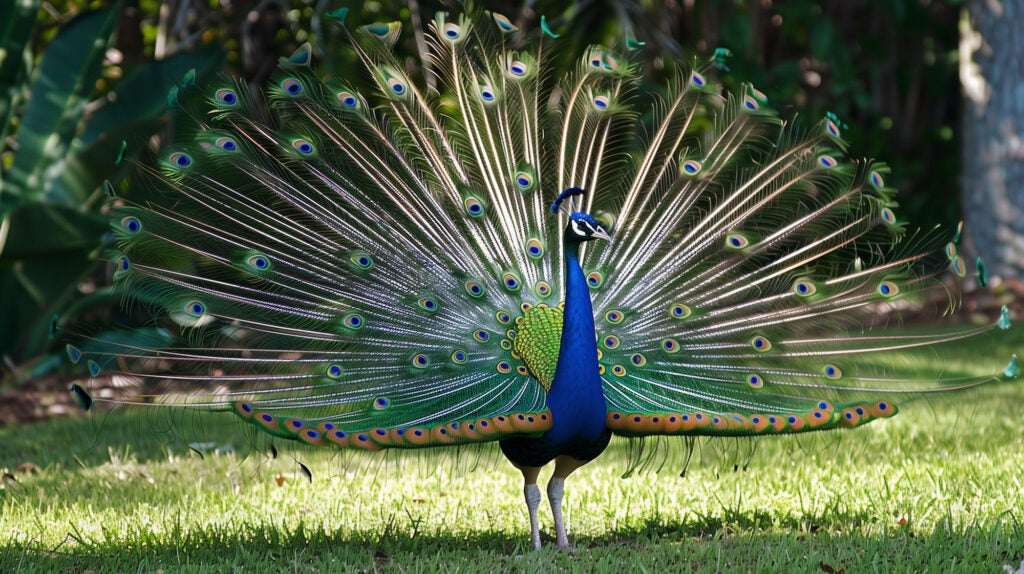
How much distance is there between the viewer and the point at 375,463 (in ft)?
19.6

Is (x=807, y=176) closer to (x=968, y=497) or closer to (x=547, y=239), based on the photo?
(x=547, y=239)

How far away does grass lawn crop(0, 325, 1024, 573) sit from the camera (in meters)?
3.91

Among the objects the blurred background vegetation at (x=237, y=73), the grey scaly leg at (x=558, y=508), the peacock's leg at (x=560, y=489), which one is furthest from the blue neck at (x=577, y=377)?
the blurred background vegetation at (x=237, y=73)

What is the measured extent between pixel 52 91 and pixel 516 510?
5008 millimetres

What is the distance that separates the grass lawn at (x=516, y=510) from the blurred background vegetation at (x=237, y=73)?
1217 mm

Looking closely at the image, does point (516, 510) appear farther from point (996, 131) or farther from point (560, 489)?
point (996, 131)

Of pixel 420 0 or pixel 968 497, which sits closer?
pixel 968 497

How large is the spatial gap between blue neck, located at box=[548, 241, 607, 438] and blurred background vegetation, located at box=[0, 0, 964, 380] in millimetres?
1617

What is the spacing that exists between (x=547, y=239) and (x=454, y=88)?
2.36 feet

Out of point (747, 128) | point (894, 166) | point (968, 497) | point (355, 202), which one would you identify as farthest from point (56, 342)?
point (894, 166)

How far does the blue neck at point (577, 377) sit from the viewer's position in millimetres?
3920

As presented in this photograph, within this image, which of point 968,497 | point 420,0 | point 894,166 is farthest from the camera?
point 894,166

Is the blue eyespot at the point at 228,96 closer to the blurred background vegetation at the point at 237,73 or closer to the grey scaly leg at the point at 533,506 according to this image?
the blurred background vegetation at the point at 237,73

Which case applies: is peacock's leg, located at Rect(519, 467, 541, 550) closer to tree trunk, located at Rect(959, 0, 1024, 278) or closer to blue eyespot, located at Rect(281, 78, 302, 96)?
blue eyespot, located at Rect(281, 78, 302, 96)
